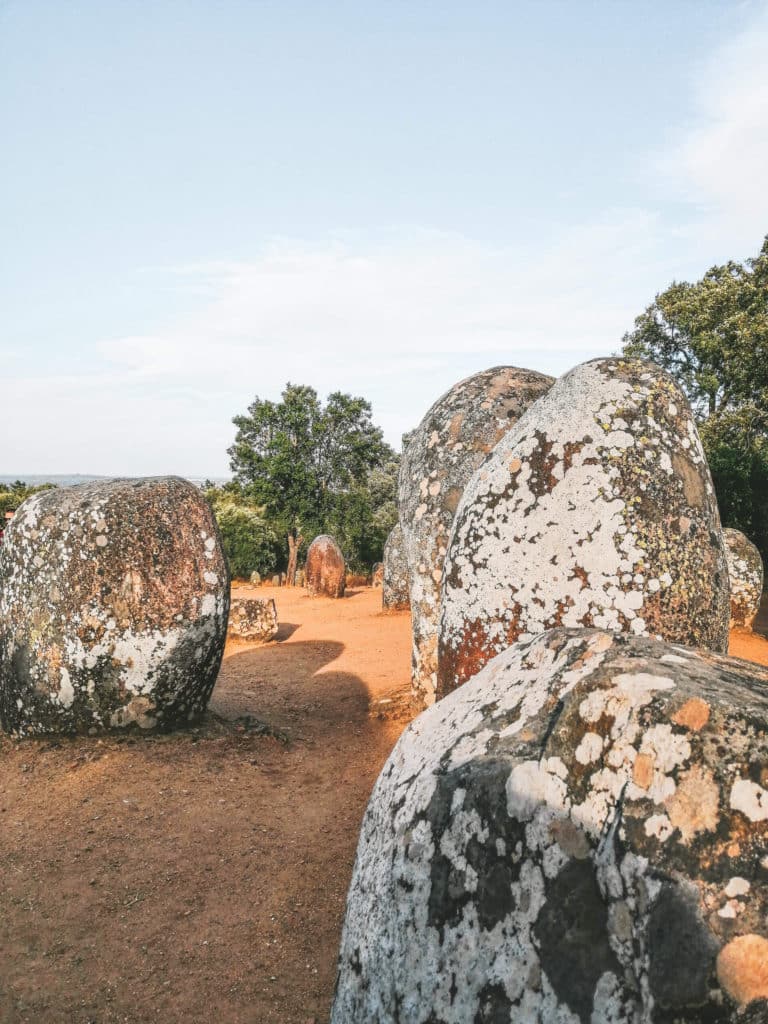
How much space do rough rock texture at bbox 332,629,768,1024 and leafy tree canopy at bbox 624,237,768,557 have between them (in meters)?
19.9

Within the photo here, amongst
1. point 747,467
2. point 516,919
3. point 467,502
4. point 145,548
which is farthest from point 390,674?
point 747,467

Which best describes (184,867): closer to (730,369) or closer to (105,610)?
(105,610)

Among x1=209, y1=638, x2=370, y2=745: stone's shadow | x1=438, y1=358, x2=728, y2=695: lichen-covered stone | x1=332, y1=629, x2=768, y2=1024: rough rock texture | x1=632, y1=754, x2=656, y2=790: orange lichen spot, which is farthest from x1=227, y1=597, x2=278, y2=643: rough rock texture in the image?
x1=632, y1=754, x2=656, y2=790: orange lichen spot

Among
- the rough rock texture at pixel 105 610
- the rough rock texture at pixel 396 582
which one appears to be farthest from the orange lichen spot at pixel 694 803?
the rough rock texture at pixel 396 582

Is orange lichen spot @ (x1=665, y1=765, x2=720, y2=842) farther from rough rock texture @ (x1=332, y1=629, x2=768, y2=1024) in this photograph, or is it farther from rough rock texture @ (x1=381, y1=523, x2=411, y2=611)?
rough rock texture @ (x1=381, y1=523, x2=411, y2=611)

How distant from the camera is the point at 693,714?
5.96 feet

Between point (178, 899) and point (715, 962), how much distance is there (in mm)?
3891

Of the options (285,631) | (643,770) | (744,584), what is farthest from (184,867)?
(744,584)

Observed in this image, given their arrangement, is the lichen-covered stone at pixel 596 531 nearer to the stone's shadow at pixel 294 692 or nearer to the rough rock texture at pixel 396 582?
the stone's shadow at pixel 294 692

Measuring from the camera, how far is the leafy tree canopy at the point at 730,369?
2019 cm

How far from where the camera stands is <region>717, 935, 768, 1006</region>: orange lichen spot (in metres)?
1.45

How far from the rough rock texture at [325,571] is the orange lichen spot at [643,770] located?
20.2 m

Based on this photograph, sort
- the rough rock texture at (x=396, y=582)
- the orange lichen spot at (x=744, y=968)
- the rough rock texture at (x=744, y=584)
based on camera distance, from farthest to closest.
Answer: the rough rock texture at (x=396, y=582) < the rough rock texture at (x=744, y=584) < the orange lichen spot at (x=744, y=968)

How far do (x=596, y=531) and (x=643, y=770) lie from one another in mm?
2835
